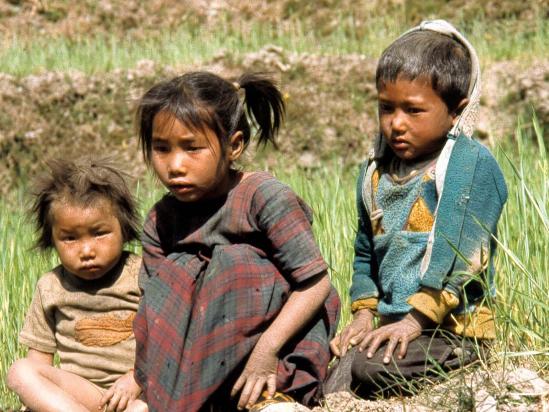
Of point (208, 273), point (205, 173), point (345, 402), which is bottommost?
point (345, 402)

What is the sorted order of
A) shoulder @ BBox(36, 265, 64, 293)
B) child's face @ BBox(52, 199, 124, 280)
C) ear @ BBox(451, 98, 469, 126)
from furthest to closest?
shoulder @ BBox(36, 265, 64, 293) < child's face @ BBox(52, 199, 124, 280) < ear @ BBox(451, 98, 469, 126)

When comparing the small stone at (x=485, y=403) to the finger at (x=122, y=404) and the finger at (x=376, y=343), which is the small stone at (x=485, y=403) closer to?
the finger at (x=376, y=343)

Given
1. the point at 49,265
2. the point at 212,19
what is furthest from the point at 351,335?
the point at 212,19

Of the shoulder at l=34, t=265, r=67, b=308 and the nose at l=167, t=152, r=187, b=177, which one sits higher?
the nose at l=167, t=152, r=187, b=177

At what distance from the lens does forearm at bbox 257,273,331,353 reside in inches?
128

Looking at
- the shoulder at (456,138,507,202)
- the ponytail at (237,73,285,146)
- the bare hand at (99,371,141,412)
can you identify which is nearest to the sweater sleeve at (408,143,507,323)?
the shoulder at (456,138,507,202)

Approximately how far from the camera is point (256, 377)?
10.6 ft

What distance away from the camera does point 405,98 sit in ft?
10.7

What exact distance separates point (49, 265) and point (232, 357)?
5.68 feet

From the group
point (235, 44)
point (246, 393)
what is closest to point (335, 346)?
point (246, 393)

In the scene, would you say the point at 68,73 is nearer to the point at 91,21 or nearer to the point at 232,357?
the point at 91,21

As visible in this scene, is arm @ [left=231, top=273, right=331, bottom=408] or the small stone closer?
the small stone

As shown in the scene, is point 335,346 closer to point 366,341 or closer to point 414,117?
point 366,341

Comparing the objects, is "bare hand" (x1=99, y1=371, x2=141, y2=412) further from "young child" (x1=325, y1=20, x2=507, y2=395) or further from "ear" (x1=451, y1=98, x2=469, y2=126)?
"ear" (x1=451, y1=98, x2=469, y2=126)
